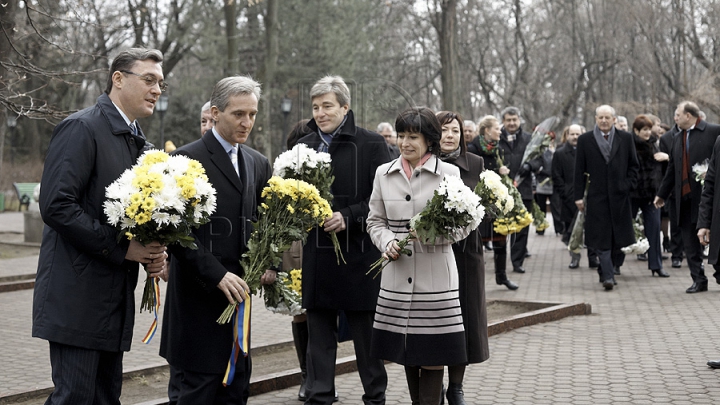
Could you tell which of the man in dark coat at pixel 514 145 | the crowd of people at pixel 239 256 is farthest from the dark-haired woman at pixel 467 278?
Result: the man in dark coat at pixel 514 145

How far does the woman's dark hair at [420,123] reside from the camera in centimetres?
574

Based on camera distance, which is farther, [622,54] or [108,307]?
[622,54]

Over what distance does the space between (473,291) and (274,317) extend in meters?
4.75

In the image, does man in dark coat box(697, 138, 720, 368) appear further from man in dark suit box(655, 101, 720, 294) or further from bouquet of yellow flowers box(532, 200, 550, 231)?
bouquet of yellow flowers box(532, 200, 550, 231)

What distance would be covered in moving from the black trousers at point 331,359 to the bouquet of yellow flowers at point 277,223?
31.5 inches

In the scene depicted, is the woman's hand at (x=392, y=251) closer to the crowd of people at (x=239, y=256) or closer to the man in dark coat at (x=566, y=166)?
the crowd of people at (x=239, y=256)

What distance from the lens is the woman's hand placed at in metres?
5.51

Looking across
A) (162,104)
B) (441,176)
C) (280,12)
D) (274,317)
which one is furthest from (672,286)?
(280,12)

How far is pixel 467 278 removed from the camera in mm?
6516

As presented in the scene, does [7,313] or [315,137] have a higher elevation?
[315,137]

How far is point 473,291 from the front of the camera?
6.50 metres

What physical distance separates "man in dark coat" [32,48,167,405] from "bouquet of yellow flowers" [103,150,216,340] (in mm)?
93

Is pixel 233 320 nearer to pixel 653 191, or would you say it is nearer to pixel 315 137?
pixel 315 137

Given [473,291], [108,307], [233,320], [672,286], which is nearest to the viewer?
[108,307]
